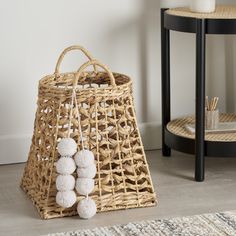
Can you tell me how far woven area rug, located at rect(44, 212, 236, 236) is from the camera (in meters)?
2.01

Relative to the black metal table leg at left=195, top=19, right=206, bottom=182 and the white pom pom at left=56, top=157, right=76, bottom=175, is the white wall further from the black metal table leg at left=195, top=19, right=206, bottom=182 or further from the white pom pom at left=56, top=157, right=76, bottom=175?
the white pom pom at left=56, top=157, right=76, bottom=175

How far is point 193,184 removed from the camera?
8.16ft

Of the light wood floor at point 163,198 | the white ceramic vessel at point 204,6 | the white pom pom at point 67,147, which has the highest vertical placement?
the white ceramic vessel at point 204,6

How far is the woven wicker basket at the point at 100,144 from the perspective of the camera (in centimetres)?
217

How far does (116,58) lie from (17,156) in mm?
553

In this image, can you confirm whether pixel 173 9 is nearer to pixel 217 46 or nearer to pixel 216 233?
pixel 217 46

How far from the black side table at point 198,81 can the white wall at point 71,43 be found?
160 mm

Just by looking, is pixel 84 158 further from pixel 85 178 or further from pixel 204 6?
pixel 204 6

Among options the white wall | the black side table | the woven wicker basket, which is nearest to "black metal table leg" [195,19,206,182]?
the black side table

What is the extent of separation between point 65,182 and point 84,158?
0.09 meters

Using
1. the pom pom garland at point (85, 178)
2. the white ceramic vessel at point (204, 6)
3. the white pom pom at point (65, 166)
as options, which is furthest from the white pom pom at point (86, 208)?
the white ceramic vessel at point (204, 6)

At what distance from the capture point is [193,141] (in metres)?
2.54

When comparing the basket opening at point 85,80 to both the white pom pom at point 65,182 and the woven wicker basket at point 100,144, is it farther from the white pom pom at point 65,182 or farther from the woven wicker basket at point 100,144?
the white pom pom at point 65,182

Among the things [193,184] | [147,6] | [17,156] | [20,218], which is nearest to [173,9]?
[147,6]
